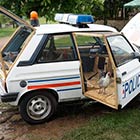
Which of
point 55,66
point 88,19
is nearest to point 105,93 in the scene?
point 55,66

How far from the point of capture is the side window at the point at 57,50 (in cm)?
531

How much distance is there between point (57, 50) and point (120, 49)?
107 cm

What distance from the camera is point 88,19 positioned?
5.75 meters

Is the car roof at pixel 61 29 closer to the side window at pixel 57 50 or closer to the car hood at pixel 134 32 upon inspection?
the side window at pixel 57 50

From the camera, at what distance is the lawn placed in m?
4.80

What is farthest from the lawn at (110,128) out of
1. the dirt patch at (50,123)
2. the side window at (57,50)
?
the side window at (57,50)

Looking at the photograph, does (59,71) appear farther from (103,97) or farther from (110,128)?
(110,128)

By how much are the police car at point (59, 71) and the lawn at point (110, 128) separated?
1.15 ft

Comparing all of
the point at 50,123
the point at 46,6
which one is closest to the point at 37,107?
the point at 50,123

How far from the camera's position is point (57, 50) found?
5.56m

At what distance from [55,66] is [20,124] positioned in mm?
1158

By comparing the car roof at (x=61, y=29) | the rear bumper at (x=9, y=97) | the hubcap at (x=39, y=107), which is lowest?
the hubcap at (x=39, y=107)

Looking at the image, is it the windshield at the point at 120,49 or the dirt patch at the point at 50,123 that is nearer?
the dirt patch at the point at 50,123

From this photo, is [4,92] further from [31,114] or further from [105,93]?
[105,93]
